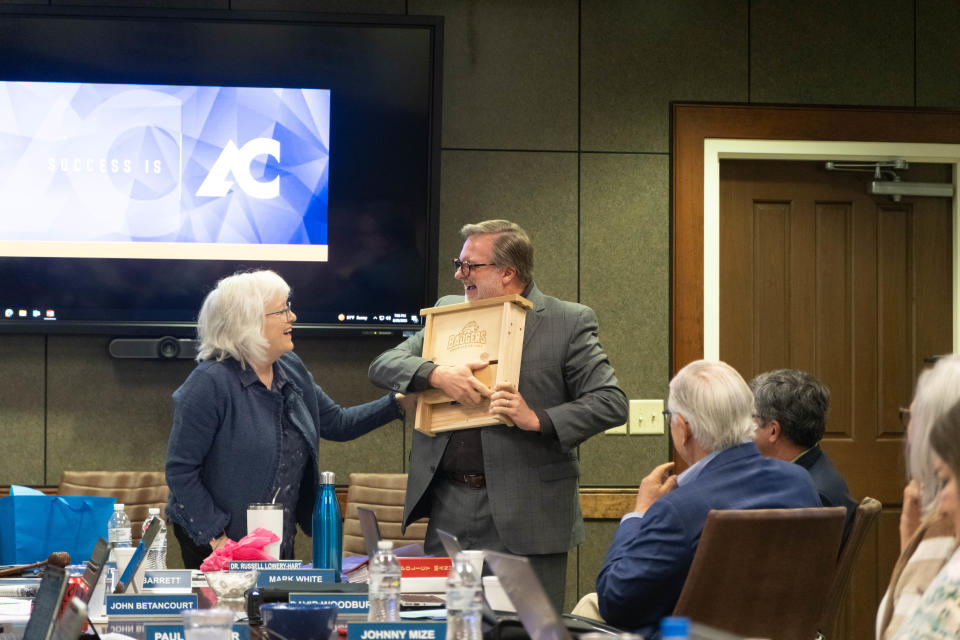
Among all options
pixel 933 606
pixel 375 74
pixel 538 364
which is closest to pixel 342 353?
pixel 375 74

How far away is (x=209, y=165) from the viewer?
14.3 ft

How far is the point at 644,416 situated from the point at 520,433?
154 centimetres

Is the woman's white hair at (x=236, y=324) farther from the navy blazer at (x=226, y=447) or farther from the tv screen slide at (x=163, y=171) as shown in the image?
the tv screen slide at (x=163, y=171)

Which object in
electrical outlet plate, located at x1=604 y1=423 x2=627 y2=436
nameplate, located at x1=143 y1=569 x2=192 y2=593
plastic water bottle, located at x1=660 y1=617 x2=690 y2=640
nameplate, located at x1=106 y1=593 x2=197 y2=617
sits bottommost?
nameplate, located at x1=143 y1=569 x2=192 y2=593

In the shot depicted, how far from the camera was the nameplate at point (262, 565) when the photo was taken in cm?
239

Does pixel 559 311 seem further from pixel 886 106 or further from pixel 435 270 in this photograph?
pixel 886 106

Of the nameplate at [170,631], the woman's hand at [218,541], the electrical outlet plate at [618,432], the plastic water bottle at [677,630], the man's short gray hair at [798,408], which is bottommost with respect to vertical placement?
the woman's hand at [218,541]

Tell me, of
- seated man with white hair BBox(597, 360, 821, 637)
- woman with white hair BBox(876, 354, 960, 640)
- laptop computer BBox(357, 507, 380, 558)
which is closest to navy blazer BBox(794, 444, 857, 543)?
seated man with white hair BBox(597, 360, 821, 637)

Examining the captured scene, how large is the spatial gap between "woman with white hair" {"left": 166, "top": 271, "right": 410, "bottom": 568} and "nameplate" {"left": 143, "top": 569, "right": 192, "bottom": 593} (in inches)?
25.9

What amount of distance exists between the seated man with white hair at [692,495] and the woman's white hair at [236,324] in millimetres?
1365

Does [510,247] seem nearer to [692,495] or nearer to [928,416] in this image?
[692,495]

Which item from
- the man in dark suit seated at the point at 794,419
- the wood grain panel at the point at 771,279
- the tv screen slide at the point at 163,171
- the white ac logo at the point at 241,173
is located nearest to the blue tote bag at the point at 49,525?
the tv screen slide at the point at 163,171

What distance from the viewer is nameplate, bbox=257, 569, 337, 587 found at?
7.54 feet

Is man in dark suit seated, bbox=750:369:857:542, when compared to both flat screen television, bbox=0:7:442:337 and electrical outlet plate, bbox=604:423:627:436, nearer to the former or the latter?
electrical outlet plate, bbox=604:423:627:436
